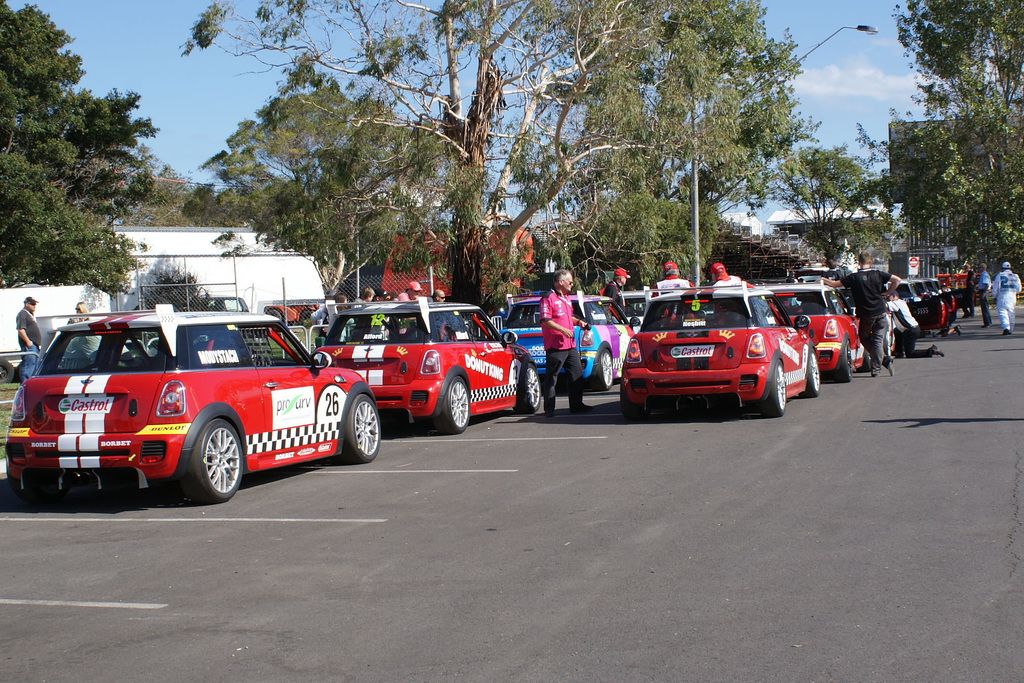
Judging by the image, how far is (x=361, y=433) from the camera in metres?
10.4

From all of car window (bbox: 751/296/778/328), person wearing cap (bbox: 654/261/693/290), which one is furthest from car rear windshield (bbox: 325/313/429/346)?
person wearing cap (bbox: 654/261/693/290)

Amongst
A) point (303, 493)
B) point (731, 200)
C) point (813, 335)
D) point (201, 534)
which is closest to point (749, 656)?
point (201, 534)

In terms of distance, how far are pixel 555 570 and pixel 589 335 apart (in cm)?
1070

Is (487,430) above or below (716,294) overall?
below

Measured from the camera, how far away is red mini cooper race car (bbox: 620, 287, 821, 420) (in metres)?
12.1

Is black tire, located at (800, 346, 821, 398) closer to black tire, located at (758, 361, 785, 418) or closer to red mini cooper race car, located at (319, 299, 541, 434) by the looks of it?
black tire, located at (758, 361, 785, 418)

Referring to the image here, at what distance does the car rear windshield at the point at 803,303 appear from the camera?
16.3 metres

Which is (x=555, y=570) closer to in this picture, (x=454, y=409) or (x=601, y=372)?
(x=454, y=409)

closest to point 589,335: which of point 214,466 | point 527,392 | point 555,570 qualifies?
point 527,392

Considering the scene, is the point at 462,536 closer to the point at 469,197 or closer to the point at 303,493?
the point at 303,493

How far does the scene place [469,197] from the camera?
21.6 m

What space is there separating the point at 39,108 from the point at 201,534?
28376 mm

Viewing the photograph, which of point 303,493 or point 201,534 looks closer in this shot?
point 201,534

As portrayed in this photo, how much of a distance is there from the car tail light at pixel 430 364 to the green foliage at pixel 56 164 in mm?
21997
